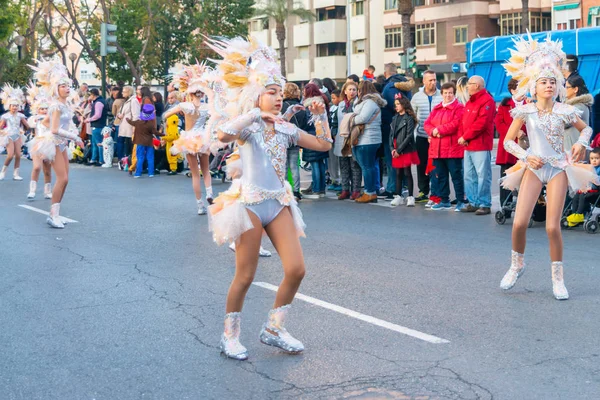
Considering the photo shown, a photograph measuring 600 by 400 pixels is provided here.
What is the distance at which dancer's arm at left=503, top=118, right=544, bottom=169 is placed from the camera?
8.48m

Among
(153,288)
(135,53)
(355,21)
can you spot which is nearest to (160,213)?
(153,288)

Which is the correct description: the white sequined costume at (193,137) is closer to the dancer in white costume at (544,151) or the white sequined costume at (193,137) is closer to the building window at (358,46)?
the dancer in white costume at (544,151)

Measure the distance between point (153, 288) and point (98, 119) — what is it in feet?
57.3

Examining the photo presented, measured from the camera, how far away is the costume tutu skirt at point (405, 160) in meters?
15.6

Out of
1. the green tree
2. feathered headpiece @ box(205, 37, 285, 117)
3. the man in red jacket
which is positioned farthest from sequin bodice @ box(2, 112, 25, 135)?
the green tree

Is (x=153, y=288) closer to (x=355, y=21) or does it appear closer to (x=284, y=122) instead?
(x=284, y=122)

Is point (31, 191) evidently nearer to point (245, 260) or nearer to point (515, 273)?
point (515, 273)

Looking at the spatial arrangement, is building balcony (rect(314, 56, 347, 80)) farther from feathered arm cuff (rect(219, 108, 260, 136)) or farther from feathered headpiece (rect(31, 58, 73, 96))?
feathered arm cuff (rect(219, 108, 260, 136))

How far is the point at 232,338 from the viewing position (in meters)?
6.55

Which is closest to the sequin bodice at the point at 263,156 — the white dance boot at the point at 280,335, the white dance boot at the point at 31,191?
the white dance boot at the point at 280,335

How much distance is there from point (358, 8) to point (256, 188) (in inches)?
2594

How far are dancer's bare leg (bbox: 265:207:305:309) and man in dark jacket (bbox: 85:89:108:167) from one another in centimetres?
1907

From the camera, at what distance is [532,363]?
6242 mm

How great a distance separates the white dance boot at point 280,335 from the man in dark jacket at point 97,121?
19.1 metres
